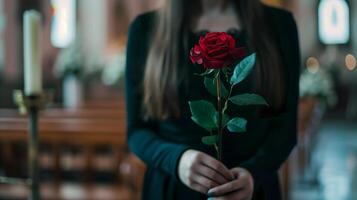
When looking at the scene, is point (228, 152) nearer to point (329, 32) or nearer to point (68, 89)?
point (68, 89)

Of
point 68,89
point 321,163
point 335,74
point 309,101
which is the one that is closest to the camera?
point 309,101

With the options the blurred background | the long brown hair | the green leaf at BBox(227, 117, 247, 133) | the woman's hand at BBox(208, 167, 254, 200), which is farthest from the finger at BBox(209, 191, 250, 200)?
the blurred background

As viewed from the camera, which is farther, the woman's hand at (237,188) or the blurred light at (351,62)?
the blurred light at (351,62)

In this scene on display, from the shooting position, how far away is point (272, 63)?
41.2 inches

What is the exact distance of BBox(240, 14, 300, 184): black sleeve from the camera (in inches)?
39.6

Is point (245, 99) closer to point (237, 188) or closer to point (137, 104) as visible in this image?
point (237, 188)

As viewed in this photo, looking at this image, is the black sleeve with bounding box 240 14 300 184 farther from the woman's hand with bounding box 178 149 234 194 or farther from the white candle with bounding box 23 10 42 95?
the white candle with bounding box 23 10 42 95

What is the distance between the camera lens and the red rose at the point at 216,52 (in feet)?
2.58

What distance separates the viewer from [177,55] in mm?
1081

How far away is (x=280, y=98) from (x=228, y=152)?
138mm

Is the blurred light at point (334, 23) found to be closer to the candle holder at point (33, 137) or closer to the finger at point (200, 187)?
the candle holder at point (33, 137)

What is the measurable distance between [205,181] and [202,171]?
0.02 meters

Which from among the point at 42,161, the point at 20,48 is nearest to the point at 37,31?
the point at 42,161

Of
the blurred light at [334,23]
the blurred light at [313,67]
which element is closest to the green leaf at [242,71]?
the blurred light at [313,67]
